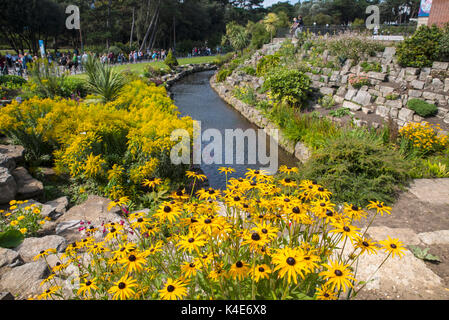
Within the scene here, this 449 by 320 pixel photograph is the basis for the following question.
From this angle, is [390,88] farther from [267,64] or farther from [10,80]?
[10,80]

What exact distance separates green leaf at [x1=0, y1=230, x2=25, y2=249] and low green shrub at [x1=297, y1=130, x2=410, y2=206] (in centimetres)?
464

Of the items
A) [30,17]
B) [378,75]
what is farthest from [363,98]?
[30,17]

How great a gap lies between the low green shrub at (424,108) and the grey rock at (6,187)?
10746 millimetres

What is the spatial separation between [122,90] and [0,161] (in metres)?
4.70

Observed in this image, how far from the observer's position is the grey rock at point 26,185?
4.65m

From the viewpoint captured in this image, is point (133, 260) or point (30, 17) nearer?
point (133, 260)

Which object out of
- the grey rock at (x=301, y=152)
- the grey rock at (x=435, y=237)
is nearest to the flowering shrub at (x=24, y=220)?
the grey rock at (x=435, y=237)

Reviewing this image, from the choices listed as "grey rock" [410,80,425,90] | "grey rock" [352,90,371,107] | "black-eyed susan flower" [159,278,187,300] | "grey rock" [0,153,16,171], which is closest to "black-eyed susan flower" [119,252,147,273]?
"black-eyed susan flower" [159,278,187,300]

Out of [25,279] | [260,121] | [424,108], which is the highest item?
[424,108]

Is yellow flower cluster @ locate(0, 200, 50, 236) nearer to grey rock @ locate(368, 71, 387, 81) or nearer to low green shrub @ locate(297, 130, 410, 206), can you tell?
low green shrub @ locate(297, 130, 410, 206)

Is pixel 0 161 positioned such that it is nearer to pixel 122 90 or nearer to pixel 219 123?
pixel 122 90

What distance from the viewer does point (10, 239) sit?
11.3ft

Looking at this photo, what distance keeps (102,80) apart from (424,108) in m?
10.0

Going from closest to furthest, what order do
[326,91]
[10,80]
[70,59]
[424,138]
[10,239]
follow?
[10,239]
[424,138]
[10,80]
[326,91]
[70,59]
